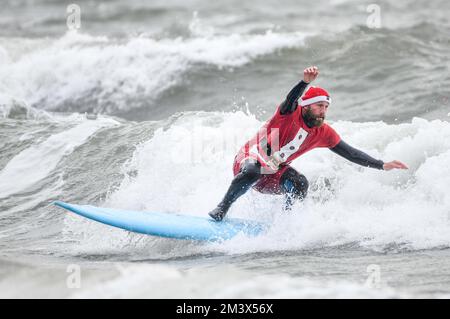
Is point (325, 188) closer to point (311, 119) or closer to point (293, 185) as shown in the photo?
point (293, 185)

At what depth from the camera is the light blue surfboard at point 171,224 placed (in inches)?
274

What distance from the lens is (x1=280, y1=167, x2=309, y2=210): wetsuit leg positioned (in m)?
7.40

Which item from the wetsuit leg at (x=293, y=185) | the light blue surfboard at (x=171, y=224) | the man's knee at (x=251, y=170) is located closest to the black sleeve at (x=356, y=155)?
the wetsuit leg at (x=293, y=185)

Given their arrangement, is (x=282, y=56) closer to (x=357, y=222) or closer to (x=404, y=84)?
(x=404, y=84)

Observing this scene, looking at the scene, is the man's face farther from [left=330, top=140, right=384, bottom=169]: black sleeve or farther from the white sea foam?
the white sea foam

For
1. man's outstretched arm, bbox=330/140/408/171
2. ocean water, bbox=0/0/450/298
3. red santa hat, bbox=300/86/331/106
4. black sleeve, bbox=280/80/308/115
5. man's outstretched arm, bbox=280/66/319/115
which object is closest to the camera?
ocean water, bbox=0/0/450/298

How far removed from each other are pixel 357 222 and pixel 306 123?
103 centimetres

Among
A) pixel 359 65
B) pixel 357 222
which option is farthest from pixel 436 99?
pixel 357 222

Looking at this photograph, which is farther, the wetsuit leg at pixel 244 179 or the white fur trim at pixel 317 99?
the wetsuit leg at pixel 244 179

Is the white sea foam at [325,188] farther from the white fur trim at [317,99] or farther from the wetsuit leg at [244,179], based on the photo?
the white fur trim at [317,99]

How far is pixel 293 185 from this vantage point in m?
7.43

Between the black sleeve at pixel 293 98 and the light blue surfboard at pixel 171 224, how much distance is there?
1131mm

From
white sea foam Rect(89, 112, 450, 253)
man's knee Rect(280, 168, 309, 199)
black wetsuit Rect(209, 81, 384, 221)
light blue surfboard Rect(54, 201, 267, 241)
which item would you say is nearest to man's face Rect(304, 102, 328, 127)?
black wetsuit Rect(209, 81, 384, 221)
